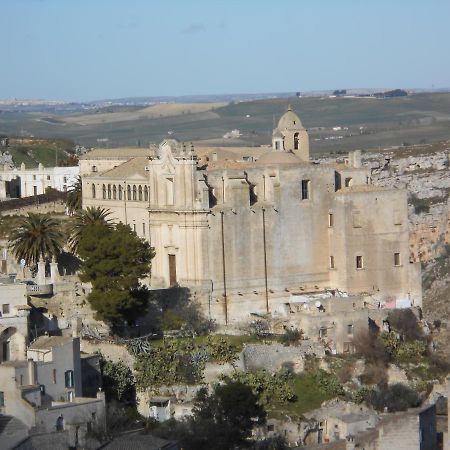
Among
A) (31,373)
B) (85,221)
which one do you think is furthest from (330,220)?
(31,373)

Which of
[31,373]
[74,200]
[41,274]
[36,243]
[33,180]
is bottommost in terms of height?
[31,373]

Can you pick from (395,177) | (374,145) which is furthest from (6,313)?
(374,145)

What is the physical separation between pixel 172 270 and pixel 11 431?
1280 cm

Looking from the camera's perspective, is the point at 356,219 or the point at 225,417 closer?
the point at 225,417

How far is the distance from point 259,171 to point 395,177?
47879 mm

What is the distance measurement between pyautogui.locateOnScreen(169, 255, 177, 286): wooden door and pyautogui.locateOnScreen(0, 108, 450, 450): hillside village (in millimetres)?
82

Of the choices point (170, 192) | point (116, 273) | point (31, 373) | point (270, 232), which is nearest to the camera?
point (31, 373)

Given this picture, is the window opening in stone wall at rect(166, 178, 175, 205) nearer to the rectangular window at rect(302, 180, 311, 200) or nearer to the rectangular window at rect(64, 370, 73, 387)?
the rectangular window at rect(302, 180, 311, 200)

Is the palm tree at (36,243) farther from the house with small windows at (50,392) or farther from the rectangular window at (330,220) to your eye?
the house with small windows at (50,392)

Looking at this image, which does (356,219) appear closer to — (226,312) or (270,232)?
(270,232)

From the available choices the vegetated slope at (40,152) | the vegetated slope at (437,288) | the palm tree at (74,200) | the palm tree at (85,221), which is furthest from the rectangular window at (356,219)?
the vegetated slope at (40,152)

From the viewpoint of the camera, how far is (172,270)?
56062 mm

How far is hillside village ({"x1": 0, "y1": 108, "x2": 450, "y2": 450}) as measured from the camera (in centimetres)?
4731

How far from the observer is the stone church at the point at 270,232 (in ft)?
181
